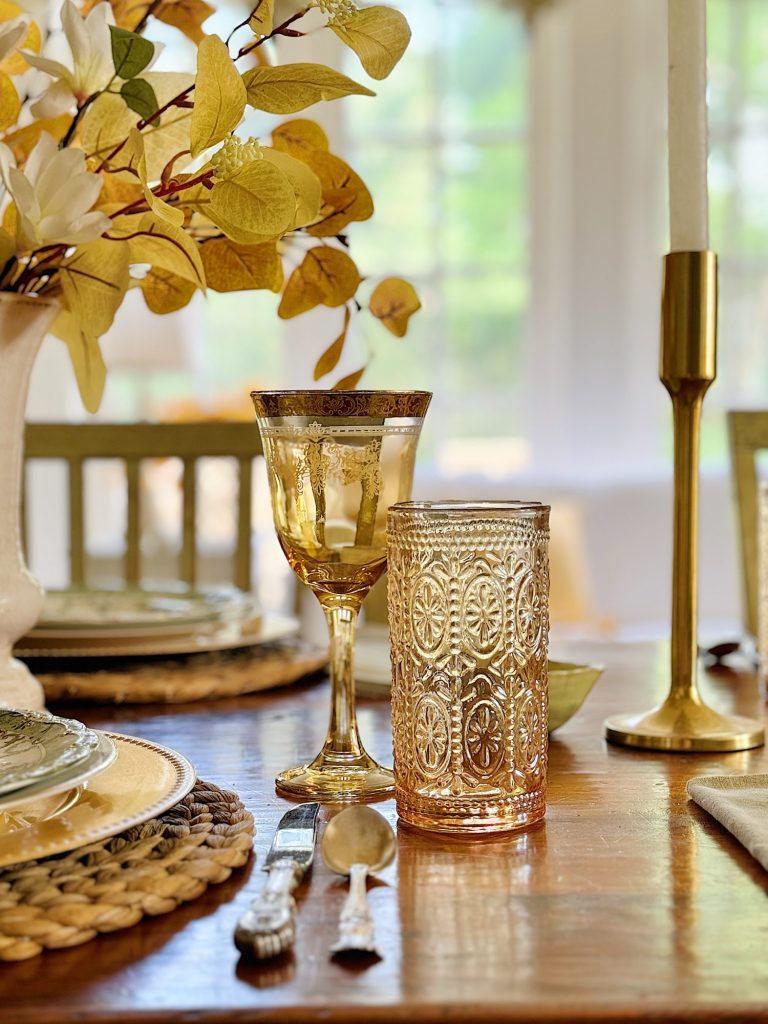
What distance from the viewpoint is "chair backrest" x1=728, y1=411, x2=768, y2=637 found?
1543 mm

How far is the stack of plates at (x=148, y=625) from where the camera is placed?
1047mm

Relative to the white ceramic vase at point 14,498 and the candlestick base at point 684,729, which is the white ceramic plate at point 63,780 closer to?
the white ceramic vase at point 14,498

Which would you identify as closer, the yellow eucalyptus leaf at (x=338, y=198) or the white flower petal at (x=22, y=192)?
the white flower petal at (x=22, y=192)

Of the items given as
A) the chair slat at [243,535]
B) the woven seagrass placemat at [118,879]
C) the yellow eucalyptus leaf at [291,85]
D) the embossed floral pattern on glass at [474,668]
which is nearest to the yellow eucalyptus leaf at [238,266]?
the yellow eucalyptus leaf at [291,85]

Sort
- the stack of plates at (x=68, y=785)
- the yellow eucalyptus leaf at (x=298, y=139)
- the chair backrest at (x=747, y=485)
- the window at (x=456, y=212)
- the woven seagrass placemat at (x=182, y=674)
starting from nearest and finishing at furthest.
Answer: the stack of plates at (x=68, y=785)
the yellow eucalyptus leaf at (x=298, y=139)
the woven seagrass placemat at (x=182, y=674)
the chair backrest at (x=747, y=485)
the window at (x=456, y=212)

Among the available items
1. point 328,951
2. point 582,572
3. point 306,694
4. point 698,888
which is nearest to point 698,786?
point 698,888

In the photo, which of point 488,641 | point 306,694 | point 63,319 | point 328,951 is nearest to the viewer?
point 328,951

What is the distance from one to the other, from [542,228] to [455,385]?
0.58 metres

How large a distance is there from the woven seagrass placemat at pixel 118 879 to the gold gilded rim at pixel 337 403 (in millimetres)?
200

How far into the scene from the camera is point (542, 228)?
407cm

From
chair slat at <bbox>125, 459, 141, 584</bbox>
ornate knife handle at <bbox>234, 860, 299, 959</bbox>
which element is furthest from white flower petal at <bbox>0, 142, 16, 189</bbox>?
chair slat at <bbox>125, 459, 141, 584</bbox>

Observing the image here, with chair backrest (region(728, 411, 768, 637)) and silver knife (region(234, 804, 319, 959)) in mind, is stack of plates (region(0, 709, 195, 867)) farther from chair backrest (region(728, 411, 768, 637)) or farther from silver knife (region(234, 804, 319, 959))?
chair backrest (region(728, 411, 768, 637))

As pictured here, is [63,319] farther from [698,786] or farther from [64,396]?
[64,396]

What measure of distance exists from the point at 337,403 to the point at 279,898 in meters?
0.26
